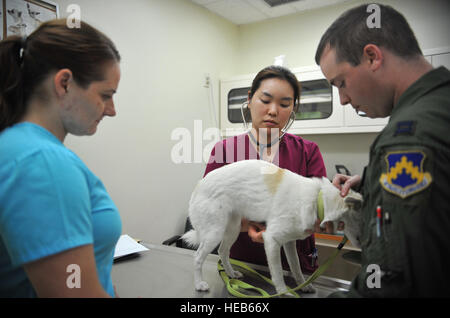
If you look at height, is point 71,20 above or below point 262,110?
above

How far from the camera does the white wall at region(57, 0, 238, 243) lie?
2.17 meters

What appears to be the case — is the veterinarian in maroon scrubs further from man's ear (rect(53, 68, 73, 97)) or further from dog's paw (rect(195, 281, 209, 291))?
man's ear (rect(53, 68, 73, 97))

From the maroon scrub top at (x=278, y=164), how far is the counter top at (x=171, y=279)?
11cm

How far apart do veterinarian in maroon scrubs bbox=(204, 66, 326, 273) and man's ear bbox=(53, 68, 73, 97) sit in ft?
2.52

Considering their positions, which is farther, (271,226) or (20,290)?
(271,226)

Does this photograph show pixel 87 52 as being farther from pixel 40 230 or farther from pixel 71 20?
pixel 40 230

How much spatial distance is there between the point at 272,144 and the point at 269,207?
46 centimetres

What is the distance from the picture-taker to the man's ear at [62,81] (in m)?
0.70

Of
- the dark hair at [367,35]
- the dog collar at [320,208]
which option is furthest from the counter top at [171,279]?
the dark hair at [367,35]

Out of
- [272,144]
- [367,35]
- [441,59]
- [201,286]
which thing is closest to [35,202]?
[201,286]

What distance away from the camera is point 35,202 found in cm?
57

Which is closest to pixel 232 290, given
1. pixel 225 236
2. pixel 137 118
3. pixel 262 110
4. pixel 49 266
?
pixel 225 236

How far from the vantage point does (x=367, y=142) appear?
3.05 m
